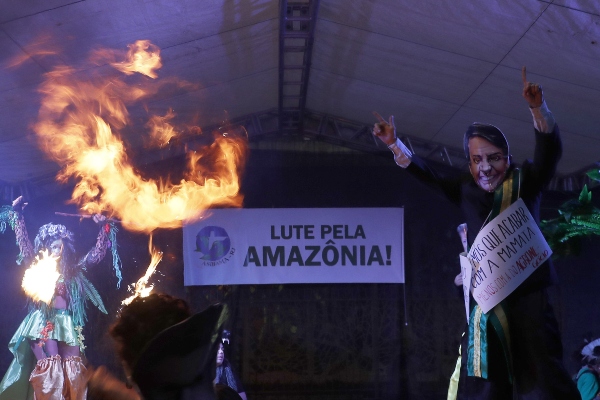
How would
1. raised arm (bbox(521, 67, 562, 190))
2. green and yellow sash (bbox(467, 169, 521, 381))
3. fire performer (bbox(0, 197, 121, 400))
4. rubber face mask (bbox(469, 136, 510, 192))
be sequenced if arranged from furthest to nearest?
fire performer (bbox(0, 197, 121, 400)) → rubber face mask (bbox(469, 136, 510, 192)) → green and yellow sash (bbox(467, 169, 521, 381)) → raised arm (bbox(521, 67, 562, 190))

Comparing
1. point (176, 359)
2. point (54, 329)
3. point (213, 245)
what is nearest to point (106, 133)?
point (54, 329)

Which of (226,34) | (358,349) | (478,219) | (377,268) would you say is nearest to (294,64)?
(226,34)

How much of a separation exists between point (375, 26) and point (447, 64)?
2.57 feet

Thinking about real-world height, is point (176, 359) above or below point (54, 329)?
below

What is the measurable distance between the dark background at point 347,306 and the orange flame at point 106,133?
1.04m

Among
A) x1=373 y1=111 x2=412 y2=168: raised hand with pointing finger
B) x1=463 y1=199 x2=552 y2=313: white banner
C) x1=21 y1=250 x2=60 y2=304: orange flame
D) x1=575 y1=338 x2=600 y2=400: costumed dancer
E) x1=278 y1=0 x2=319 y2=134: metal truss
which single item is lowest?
x1=575 y1=338 x2=600 y2=400: costumed dancer

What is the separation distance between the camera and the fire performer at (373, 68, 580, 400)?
2814mm

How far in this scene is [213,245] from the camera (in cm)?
974

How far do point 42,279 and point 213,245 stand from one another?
3120 millimetres

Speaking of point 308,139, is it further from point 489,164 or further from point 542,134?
point 542,134

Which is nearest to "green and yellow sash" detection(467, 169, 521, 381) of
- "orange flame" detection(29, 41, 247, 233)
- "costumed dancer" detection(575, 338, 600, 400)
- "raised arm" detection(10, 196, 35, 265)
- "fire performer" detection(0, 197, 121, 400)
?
"costumed dancer" detection(575, 338, 600, 400)

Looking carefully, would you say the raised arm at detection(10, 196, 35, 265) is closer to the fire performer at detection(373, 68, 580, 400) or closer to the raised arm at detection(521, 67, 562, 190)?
the fire performer at detection(373, 68, 580, 400)

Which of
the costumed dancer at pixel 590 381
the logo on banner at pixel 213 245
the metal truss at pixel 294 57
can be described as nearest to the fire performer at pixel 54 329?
the metal truss at pixel 294 57

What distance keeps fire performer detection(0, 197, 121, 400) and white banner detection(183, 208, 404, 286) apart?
8.82 feet
